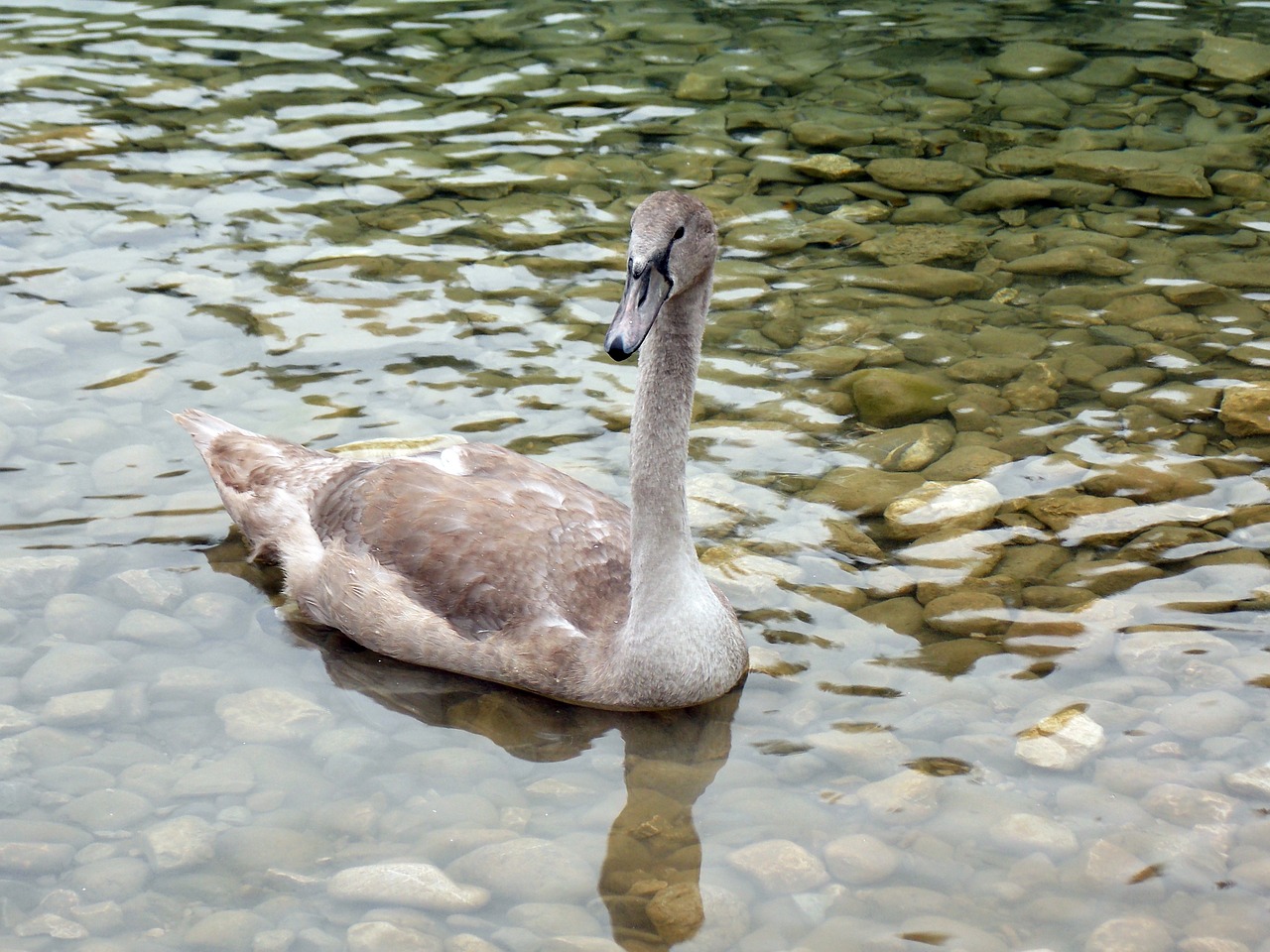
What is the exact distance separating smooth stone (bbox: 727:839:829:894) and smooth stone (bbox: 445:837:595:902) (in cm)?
51

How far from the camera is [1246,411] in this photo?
7281mm

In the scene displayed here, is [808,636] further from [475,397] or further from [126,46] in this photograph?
[126,46]

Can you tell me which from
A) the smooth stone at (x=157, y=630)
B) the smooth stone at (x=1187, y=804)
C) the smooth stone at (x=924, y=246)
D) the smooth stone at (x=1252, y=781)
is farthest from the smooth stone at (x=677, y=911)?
the smooth stone at (x=924, y=246)

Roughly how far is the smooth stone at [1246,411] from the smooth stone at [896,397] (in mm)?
1332

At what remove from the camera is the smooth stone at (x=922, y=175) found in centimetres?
997

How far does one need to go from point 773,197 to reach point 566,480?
419cm

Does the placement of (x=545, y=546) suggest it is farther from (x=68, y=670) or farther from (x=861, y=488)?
(x=68, y=670)

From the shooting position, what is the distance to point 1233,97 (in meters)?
11.2

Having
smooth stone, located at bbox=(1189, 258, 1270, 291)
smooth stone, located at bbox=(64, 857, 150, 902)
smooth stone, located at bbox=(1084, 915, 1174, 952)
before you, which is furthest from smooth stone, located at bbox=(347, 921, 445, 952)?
smooth stone, located at bbox=(1189, 258, 1270, 291)

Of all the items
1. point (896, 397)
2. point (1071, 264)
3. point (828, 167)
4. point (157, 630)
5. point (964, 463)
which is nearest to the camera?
point (157, 630)

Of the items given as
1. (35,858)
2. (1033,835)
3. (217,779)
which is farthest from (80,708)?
(1033,835)

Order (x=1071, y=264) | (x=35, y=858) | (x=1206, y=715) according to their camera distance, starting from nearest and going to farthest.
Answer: (x=35, y=858), (x=1206, y=715), (x=1071, y=264)

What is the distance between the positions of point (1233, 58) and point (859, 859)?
30.3ft

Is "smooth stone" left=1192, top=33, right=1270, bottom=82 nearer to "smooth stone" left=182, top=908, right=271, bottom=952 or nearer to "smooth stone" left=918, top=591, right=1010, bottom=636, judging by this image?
"smooth stone" left=918, top=591, right=1010, bottom=636
